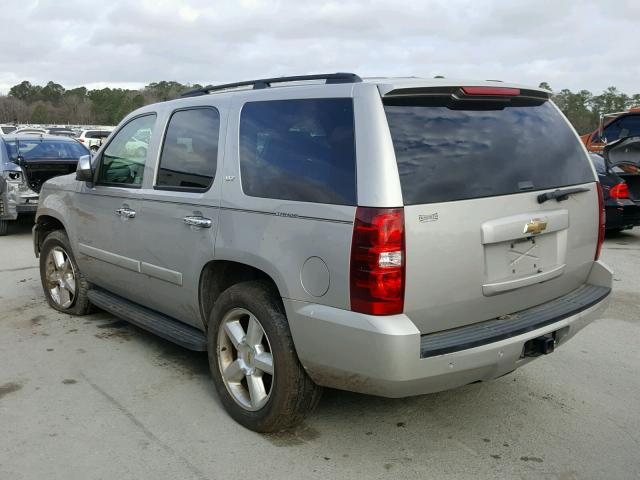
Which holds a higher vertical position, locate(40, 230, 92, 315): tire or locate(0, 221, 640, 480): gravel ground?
locate(40, 230, 92, 315): tire

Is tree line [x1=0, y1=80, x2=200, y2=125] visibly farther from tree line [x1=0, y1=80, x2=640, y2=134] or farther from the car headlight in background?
the car headlight in background

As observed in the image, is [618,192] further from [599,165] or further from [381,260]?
[381,260]

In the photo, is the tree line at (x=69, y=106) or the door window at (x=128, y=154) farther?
the tree line at (x=69, y=106)

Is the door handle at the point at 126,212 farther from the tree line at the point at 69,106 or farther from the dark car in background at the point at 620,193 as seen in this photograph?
the tree line at the point at 69,106

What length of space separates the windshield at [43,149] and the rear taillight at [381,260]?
30.2 feet

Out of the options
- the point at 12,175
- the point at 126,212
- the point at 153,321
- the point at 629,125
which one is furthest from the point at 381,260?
the point at 629,125

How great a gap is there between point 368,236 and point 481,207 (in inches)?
25.0

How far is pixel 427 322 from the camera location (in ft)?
9.46

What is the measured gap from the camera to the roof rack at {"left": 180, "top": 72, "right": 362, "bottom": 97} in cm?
318

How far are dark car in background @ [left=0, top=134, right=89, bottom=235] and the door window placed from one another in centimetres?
575

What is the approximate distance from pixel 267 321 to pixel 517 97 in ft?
6.09

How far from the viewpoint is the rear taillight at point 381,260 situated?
2.73m

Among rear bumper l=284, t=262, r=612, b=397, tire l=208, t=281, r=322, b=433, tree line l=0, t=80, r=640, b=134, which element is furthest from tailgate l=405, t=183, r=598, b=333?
tree line l=0, t=80, r=640, b=134

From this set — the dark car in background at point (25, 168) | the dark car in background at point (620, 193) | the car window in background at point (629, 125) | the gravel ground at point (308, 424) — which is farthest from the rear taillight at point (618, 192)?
the dark car in background at point (25, 168)
